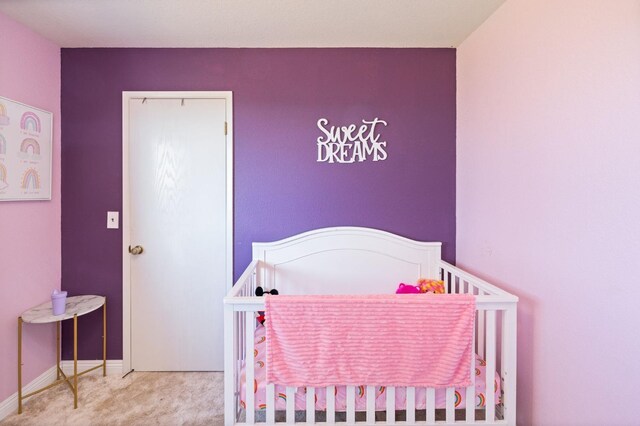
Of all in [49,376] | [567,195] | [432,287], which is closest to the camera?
[567,195]

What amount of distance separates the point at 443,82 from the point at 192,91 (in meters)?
1.72

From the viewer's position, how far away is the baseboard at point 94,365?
86.4 inches

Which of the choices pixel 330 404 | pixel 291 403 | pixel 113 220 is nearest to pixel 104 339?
pixel 113 220

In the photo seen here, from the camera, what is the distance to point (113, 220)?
2.21m

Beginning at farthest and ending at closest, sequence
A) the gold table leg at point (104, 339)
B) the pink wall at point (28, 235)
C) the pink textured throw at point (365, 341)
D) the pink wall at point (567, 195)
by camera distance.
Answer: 1. the gold table leg at point (104, 339)
2. the pink wall at point (28, 235)
3. the pink textured throw at point (365, 341)
4. the pink wall at point (567, 195)

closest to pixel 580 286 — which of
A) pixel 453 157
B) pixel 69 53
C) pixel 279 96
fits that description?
pixel 453 157

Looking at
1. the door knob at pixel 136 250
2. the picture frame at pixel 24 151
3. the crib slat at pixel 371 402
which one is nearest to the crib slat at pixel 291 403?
the crib slat at pixel 371 402

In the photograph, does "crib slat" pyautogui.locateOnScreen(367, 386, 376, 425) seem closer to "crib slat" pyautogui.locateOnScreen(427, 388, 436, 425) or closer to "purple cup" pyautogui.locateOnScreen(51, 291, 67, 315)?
"crib slat" pyautogui.locateOnScreen(427, 388, 436, 425)

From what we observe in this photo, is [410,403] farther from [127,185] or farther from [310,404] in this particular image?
[127,185]

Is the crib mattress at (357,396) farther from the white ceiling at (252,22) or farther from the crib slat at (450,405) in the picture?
the white ceiling at (252,22)

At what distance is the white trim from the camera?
1786mm

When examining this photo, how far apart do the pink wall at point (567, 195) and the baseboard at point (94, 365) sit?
8.03 ft

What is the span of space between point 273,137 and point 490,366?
70.2 inches

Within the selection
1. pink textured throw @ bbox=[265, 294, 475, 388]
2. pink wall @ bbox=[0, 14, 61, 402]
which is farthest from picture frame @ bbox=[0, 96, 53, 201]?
pink textured throw @ bbox=[265, 294, 475, 388]
